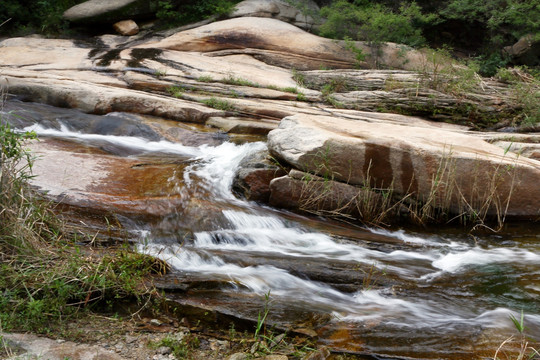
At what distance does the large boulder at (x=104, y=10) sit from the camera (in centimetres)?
1510

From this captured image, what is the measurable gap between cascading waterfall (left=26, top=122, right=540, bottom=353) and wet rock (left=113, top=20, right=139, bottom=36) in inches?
405

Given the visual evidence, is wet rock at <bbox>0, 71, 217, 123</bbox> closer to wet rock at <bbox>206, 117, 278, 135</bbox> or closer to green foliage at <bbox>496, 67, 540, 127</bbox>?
wet rock at <bbox>206, 117, 278, 135</bbox>

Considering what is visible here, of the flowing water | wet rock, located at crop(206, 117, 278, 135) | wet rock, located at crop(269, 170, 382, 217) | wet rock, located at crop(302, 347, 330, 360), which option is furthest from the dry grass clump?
wet rock, located at crop(302, 347, 330, 360)

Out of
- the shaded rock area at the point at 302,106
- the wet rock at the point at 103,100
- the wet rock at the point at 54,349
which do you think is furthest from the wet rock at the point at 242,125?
the wet rock at the point at 54,349

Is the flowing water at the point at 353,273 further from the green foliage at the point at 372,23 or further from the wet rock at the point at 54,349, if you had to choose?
the green foliage at the point at 372,23

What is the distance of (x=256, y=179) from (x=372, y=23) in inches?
351

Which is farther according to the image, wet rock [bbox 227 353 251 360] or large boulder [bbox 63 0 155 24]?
large boulder [bbox 63 0 155 24]

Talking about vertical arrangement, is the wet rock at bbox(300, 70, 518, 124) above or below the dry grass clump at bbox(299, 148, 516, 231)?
above

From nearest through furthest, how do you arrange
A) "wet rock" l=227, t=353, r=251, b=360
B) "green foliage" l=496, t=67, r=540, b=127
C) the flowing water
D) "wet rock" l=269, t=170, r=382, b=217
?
"wet rock" l=227, t=353, r=251, b=360 < the flowing water < "wet rock" l=269, t=170, r=382, b=217 < "green foliage" l=496, t=67, r=540, b=127

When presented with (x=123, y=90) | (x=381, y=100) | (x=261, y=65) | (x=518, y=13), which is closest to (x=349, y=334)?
(x=123, y=90)

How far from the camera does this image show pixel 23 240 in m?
3.55

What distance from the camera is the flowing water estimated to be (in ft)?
11.4

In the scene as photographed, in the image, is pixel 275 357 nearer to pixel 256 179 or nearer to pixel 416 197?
pixel 256 179

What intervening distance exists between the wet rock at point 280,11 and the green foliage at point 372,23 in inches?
39.5
